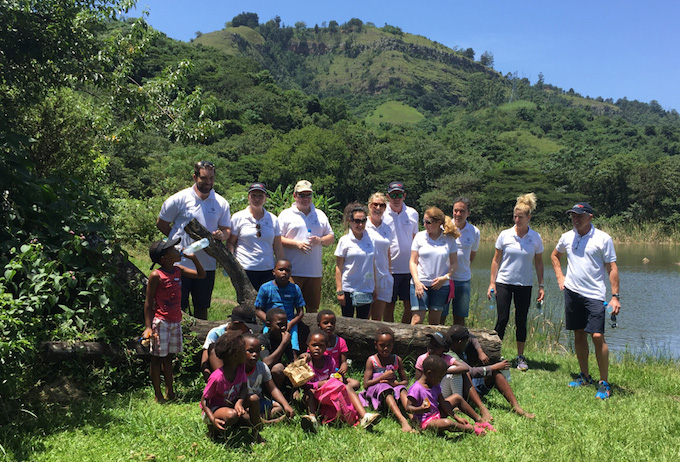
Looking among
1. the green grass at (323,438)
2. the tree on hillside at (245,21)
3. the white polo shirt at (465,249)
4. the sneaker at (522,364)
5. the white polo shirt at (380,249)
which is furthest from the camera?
the tree on hillside at (245,21)

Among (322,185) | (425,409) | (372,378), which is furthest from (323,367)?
(322,185)

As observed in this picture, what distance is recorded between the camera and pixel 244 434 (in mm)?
3666

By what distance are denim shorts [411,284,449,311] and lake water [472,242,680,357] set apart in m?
3.52

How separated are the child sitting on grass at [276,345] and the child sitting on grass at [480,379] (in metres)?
1.35

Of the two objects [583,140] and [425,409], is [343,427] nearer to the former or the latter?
[425,409]

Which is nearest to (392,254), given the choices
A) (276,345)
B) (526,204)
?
(526,204)

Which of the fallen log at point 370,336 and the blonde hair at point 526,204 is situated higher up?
the blonde hair at point 526,204

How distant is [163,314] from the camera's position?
4.29 metres

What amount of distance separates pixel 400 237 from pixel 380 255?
51 cm

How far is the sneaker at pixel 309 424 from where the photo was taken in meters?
3.80

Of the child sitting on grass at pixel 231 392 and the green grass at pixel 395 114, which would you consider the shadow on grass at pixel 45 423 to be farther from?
the green grass at pixel 395 114

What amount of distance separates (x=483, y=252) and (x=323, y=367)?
885 inches

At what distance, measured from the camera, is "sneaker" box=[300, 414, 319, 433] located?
3.80 metres

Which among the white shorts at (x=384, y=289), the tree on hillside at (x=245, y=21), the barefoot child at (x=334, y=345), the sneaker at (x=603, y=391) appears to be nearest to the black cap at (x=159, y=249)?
the barefoot child at (x=334, y=345)
